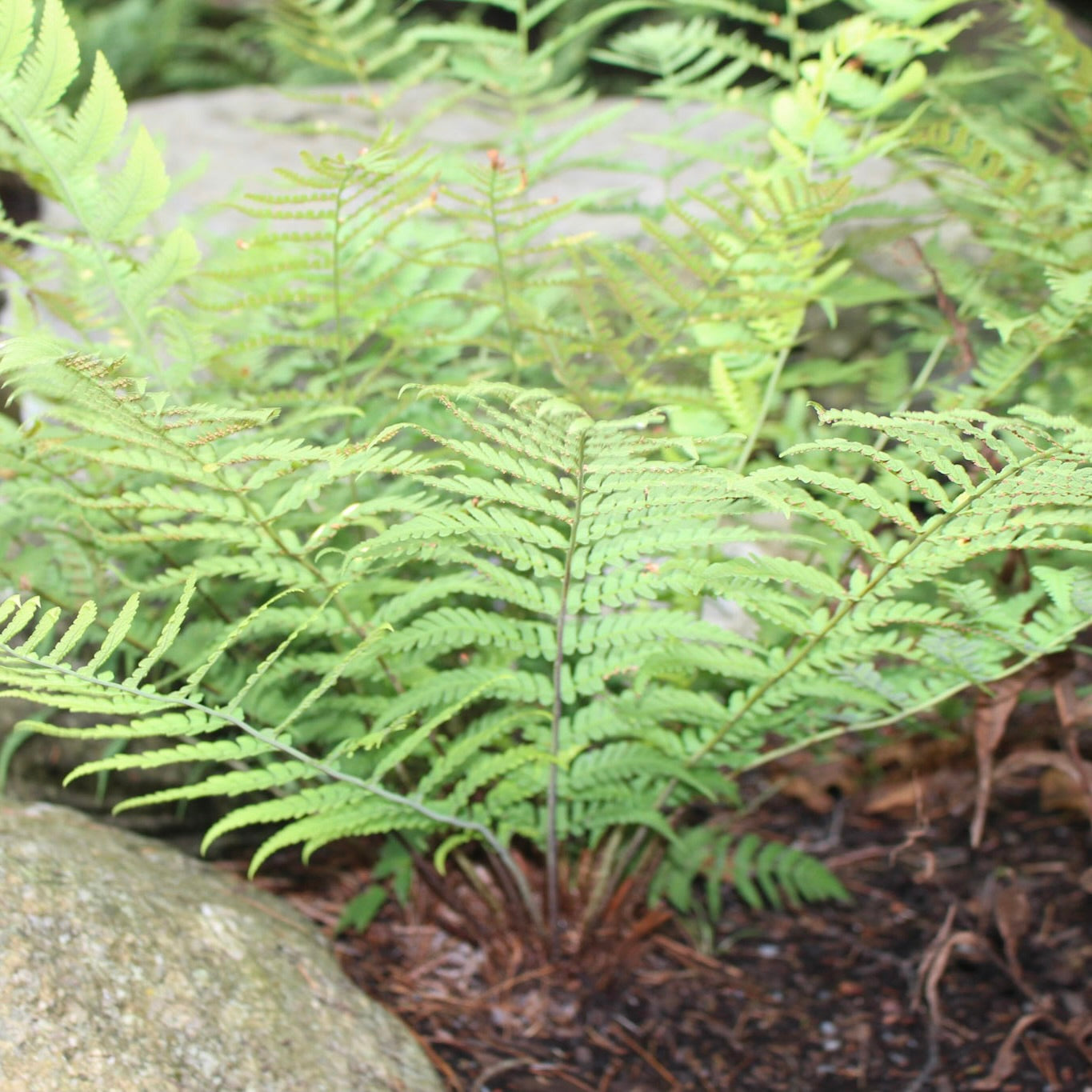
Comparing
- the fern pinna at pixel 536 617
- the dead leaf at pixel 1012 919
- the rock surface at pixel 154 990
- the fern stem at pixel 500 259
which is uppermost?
the fern stem at pixel 500 259

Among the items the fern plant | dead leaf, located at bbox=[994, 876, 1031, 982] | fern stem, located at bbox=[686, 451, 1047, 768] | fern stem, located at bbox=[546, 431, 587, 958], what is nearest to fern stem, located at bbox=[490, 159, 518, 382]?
the fern plant

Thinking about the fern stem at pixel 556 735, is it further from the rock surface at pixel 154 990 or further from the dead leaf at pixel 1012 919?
the dead leaf at pixel 1012 919

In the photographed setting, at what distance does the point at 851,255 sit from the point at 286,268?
101 centimetres

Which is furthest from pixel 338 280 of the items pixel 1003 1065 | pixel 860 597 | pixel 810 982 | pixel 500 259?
pixel 1003 1065

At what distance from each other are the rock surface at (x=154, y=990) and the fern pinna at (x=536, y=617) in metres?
0.17

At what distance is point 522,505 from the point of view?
41.1 inches

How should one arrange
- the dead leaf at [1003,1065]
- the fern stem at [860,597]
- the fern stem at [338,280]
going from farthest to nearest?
the dead leaf at [1003,1065] → the fern stem at [338,280] → the fern stem at [860,597]

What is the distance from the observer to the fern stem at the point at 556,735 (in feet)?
3.47

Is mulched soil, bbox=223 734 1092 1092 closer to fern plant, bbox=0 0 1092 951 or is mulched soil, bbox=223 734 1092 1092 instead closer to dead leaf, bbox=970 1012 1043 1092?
dead leaf, bbox=970 1012 1043 1092

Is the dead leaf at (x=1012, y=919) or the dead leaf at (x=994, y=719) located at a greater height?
the dead leaf at (x=994, y=719)

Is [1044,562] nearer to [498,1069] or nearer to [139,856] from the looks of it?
[498,1069]

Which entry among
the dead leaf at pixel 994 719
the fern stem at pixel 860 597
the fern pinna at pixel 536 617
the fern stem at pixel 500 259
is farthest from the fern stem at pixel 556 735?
the dead leaf at pixel 994 719

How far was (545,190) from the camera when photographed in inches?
116

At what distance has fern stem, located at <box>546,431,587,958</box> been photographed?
106cm
